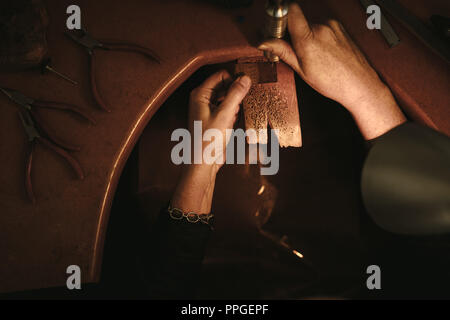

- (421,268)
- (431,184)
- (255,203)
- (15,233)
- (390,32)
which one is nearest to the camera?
(431,184)

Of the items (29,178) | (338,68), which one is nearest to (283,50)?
(338,68)

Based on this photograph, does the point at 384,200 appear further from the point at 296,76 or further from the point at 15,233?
the point at 15,233

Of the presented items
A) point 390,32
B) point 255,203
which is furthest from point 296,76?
point 255,203

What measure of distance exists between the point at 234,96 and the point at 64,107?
1.59 feet

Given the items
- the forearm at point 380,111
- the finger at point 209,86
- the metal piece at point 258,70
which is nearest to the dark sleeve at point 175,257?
the finger at point 209,86

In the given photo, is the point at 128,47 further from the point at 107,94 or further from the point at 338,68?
the point at 338,68

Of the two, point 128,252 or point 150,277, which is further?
point 128,252

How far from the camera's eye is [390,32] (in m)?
0.83

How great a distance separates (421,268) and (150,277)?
2.95ft

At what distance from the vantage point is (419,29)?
0.82 m

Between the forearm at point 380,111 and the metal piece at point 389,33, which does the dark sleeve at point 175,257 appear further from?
the metal piece at point 389,33

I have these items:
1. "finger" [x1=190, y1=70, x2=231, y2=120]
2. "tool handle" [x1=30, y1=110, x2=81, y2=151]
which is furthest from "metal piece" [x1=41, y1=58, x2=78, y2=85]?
"finger" [x1=190, y1=70, x2=231, y2=120]

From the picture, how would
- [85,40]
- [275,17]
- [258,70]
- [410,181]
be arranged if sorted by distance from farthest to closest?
[258,70], [85,40], [275,17], [410,181]

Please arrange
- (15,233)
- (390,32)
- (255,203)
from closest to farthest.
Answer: (15,233) → (390,32) → (255,203)
